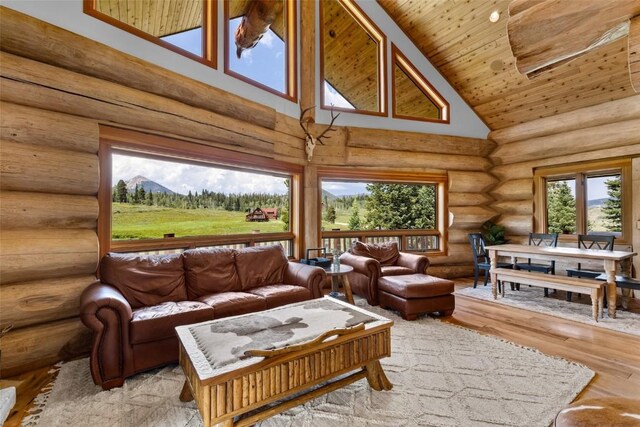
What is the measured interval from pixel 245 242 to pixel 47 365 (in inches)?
97.9

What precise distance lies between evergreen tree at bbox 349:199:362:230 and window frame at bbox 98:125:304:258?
50.6 inches

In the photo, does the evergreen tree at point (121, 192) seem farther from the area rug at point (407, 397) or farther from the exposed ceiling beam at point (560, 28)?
the exposed ceiling beam at point (560, 28)

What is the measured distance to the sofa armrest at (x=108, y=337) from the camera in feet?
7.30

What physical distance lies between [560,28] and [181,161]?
386cm

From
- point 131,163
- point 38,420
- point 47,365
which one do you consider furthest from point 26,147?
point 38,420

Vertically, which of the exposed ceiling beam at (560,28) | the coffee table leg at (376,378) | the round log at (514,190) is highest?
the exposed ceiling beam at (560,28)

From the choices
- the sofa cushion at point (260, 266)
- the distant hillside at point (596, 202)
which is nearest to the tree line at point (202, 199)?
the sofa cushion at point (260, 266)

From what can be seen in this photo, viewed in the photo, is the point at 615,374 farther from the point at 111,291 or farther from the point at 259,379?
the point at 111,291

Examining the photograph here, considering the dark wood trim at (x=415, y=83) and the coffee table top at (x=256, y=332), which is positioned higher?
the dark wood trim at (x=415, y=83)

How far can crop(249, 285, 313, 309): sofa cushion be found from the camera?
10.5ft

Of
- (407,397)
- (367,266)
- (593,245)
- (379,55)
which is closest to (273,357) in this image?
(407,397)

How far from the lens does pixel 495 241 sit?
6109mm

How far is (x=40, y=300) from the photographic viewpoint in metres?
2.57

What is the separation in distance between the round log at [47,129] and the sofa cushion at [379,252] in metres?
3.59
